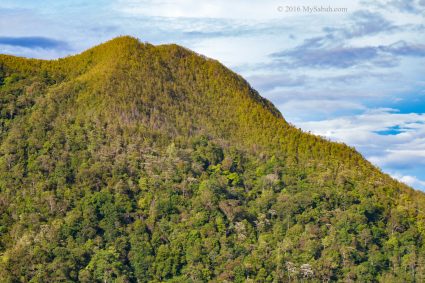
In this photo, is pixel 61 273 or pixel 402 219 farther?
pixel 402 219

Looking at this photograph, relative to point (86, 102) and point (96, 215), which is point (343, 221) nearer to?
point (96, 215)

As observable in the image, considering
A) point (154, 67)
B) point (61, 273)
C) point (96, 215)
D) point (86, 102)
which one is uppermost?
point (154, 67)

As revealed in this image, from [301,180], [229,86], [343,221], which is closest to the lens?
[343,221]

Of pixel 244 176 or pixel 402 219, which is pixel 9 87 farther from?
pixel 402 219

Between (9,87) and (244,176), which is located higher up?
(9,87)

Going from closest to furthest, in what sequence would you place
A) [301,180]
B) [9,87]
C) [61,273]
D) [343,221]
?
[61,273], [343,221], [301,180], [9,87]

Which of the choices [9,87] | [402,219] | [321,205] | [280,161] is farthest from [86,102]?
[402,219]

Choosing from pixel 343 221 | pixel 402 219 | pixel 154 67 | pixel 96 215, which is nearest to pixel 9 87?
pixel 154 67
